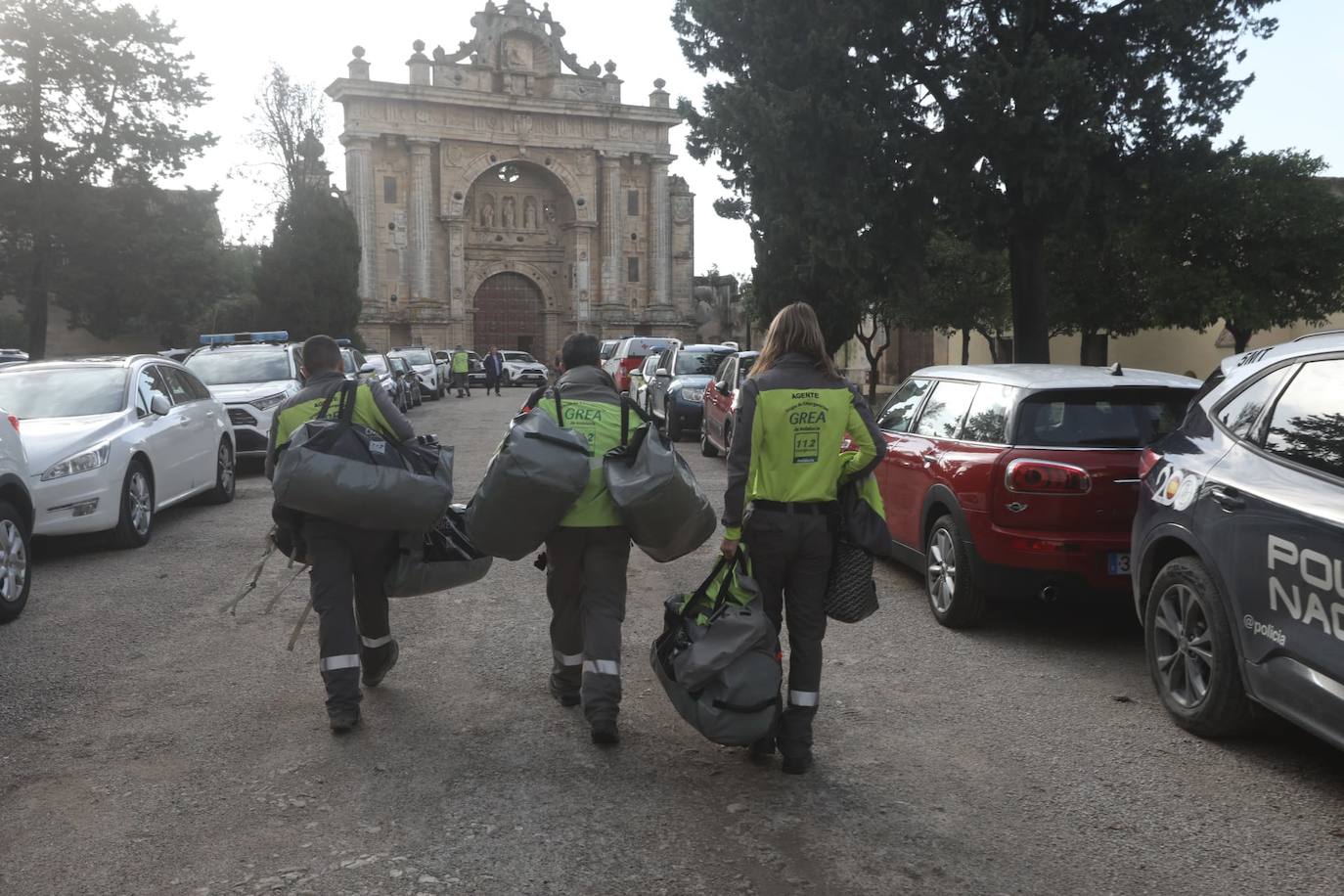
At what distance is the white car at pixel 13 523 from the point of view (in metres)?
7.00

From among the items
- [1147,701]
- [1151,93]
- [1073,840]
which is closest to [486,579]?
[1147,701]

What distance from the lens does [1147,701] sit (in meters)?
5.34

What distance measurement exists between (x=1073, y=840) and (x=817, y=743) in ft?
3.99

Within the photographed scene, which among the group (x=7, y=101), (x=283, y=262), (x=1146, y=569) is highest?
(x=7, y=101)

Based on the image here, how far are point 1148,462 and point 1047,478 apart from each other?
2.30 feet

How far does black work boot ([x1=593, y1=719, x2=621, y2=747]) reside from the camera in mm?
4629

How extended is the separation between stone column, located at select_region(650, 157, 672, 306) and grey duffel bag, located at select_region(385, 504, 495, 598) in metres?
59.2

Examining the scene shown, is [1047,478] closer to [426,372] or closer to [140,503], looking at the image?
[140,503]

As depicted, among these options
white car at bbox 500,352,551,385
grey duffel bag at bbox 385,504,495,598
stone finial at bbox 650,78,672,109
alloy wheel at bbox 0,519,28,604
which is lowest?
white car at bbox 500,352,551,385

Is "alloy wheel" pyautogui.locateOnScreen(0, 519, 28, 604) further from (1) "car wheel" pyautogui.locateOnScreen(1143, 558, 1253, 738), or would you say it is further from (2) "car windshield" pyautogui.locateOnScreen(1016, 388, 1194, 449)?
(1) "car wheel" pyautogui.locateOnScreen(1143, 558, 1253, 738)

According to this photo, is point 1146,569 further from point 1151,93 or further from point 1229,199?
point 1229,199

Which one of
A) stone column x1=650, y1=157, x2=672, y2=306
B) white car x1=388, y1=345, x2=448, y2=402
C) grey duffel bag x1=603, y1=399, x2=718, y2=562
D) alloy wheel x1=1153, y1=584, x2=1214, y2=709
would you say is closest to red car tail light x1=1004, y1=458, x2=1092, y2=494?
alloy wheel x1=1153, y1=584, x2=1214, y2=709

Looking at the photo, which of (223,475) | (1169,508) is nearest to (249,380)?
(223,475)

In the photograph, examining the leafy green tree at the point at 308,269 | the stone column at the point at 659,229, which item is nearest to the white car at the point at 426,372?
the leafy green tree at the point at 308,269
